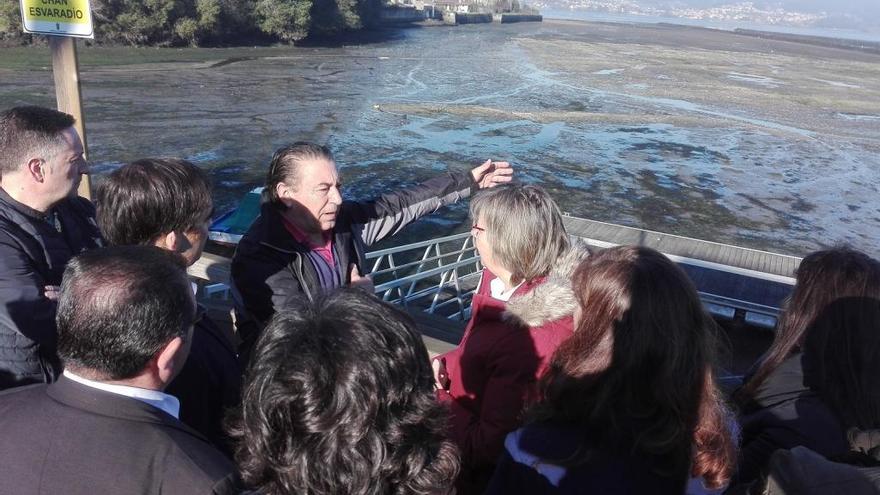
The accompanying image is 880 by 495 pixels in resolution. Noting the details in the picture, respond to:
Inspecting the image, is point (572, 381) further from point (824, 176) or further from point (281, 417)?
point (824, 176)

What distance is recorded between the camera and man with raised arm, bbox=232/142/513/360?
9.08 ft

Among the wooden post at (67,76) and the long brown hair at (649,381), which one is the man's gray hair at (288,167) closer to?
the wooden post at (67,76)

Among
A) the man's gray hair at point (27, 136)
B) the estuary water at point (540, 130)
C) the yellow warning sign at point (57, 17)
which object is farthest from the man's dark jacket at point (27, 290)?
the estuary water at point (540, 130)

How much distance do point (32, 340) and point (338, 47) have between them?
50593 millimetres

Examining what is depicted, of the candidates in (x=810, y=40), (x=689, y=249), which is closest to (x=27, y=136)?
(x=689, y=249)

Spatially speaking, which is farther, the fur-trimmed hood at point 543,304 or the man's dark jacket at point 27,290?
the man's dark jacket at point 27,290

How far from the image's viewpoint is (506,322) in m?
2.16

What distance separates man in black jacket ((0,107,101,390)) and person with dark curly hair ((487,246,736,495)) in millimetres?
1710

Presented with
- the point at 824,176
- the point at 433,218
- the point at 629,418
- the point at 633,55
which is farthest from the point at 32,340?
the point at 633,55

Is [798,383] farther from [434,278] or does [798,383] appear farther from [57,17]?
[434,278]

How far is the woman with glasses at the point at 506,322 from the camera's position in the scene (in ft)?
6.89

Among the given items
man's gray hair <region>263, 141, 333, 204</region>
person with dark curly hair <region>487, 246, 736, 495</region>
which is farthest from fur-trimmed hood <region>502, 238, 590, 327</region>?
man's gray hair <region>263, 141, 333, 204</region>

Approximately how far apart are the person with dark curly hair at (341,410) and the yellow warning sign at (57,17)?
8.86 feet

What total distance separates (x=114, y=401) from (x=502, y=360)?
3.60ft
